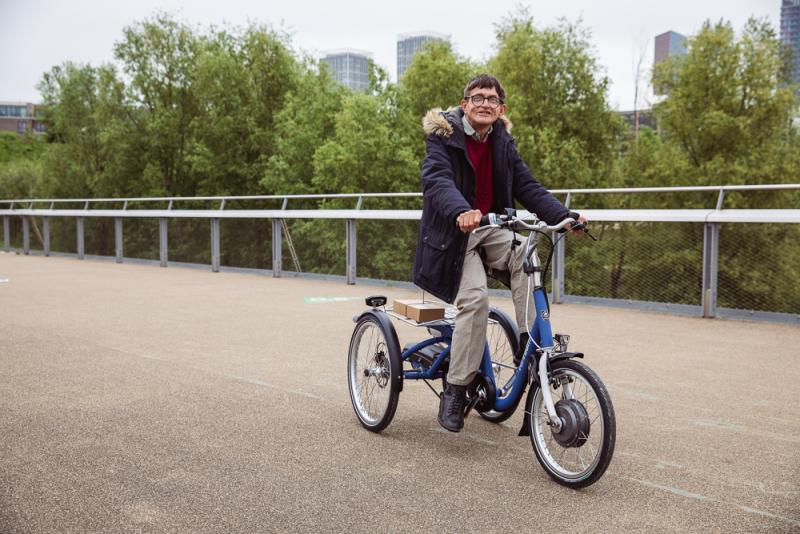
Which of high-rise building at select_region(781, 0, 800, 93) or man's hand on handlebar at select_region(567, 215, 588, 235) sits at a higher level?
high-rise building at select_region(781, 0, 800, 93)

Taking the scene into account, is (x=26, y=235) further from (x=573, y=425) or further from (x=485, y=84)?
(x=573, y=425)

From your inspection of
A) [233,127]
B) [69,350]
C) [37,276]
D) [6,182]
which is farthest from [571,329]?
[6,182]

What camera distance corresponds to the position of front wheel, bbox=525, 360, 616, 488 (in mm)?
3475

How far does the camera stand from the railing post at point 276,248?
595 inches

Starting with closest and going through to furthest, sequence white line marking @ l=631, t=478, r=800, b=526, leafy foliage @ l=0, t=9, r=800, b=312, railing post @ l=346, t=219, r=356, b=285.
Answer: white line marking @ l=631, t=478, r=800, b=526 < railing post @ l=346, t=219, r=356, b=285 < leafy foliage @ l=0, t=9, r=800, b=312

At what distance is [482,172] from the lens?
434 centimetres

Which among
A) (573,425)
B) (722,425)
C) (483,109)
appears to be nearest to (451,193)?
(483,109)

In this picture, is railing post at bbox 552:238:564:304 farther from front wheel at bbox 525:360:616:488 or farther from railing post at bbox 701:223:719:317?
front wheel at bbox 525:360:616:488

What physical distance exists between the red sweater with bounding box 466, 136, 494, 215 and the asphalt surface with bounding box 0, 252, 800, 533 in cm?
126

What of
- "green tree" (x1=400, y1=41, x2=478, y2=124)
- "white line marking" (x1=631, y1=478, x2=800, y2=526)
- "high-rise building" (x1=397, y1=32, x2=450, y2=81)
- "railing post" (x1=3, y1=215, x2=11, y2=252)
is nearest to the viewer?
"white line marking" (x1=631, y1=478, x2=800, y2=526)

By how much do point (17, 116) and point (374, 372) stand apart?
17396cm

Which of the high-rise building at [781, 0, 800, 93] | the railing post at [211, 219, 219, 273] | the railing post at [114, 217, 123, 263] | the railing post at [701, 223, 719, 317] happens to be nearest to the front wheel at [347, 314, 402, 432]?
the railing post at [701, 223, 719, 317]

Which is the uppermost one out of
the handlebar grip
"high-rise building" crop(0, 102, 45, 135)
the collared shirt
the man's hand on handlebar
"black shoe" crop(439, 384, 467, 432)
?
"high-rise building" crop(0, 102, 45, 135)

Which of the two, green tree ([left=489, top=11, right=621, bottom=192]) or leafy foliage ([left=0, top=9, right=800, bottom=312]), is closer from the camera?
leafy foliage ([left=0, top=9, right=800, bottom=312])
